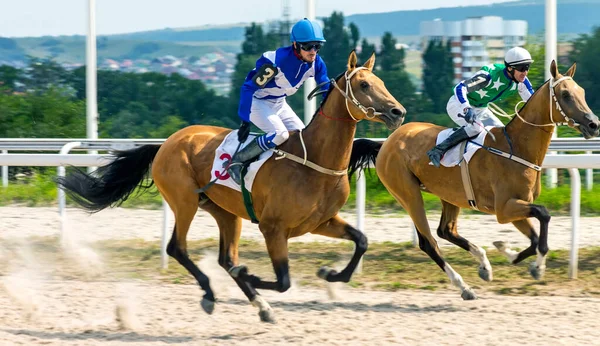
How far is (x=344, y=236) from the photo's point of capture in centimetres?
586

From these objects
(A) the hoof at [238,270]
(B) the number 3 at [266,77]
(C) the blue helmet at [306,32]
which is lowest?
(A) the hoof at [238,270]

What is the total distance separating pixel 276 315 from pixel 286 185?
88 centimetres

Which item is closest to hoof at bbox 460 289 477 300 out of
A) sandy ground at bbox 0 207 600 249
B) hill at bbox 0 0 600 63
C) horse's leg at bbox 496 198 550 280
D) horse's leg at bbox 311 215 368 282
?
horse's leg at bbox 496 198 550 280

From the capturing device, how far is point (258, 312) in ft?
19.1

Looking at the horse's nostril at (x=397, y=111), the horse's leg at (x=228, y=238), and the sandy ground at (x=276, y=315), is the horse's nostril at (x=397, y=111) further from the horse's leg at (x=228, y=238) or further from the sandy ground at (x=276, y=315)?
the horse's leg at (x=228, y=238)

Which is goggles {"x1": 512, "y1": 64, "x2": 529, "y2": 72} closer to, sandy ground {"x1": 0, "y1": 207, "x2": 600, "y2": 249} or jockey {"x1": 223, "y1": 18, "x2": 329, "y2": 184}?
jockey {"x1": 223, "y1": 18, "x2": 329, "y2": 184}

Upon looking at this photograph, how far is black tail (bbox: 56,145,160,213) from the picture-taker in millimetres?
6738

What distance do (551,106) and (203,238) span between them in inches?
138

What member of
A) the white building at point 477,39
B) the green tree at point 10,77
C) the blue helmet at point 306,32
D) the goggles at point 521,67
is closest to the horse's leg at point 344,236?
the blue helmet at point 306,32

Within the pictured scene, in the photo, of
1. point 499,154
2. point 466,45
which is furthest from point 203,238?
point 466,45

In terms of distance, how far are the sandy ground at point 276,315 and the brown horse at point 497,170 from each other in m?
0.38

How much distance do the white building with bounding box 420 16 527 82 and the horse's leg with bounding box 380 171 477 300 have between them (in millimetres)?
5982

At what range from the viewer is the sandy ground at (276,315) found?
17.4 feet

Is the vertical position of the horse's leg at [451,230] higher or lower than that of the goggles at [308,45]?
lower
